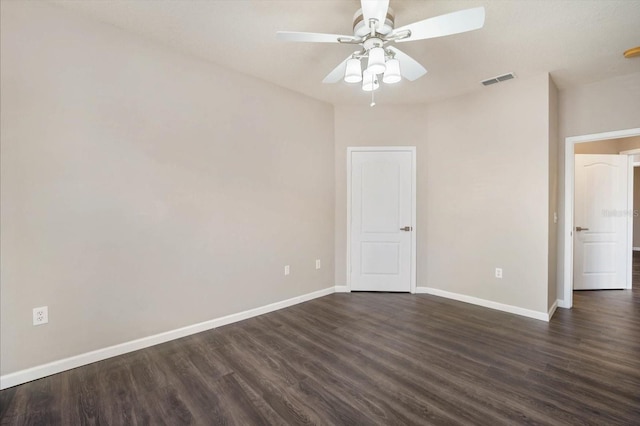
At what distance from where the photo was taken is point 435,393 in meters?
1.97

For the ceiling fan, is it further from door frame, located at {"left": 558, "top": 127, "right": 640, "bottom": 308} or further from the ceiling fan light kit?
door frame, located at {"left": 558, "top": 127, "right": 640, "bottom": 308}

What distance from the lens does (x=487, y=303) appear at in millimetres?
3660

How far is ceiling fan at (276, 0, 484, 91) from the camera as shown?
1.62 metres

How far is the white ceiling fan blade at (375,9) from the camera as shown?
161cm

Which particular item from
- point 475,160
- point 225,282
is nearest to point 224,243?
point 225,282

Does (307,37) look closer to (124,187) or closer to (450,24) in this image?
(450,24)

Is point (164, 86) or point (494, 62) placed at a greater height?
point (494, 62)

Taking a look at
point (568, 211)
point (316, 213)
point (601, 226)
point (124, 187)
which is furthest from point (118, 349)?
point (601, 226)

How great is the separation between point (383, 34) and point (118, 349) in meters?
3.19

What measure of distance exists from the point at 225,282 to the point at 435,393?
2.19 metres

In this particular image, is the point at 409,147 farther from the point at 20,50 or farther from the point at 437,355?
the point at 20,50

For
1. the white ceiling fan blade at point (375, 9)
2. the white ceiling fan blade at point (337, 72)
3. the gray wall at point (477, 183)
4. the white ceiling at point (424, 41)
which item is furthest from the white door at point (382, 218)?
the white ceiling fan blade at point (375, 9)

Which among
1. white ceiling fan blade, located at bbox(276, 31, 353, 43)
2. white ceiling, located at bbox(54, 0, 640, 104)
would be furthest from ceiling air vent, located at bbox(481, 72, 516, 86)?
white ceiling fan blade, located at bbox(276, 31, 353, 43)

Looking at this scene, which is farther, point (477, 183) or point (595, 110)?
point (477, 183)
